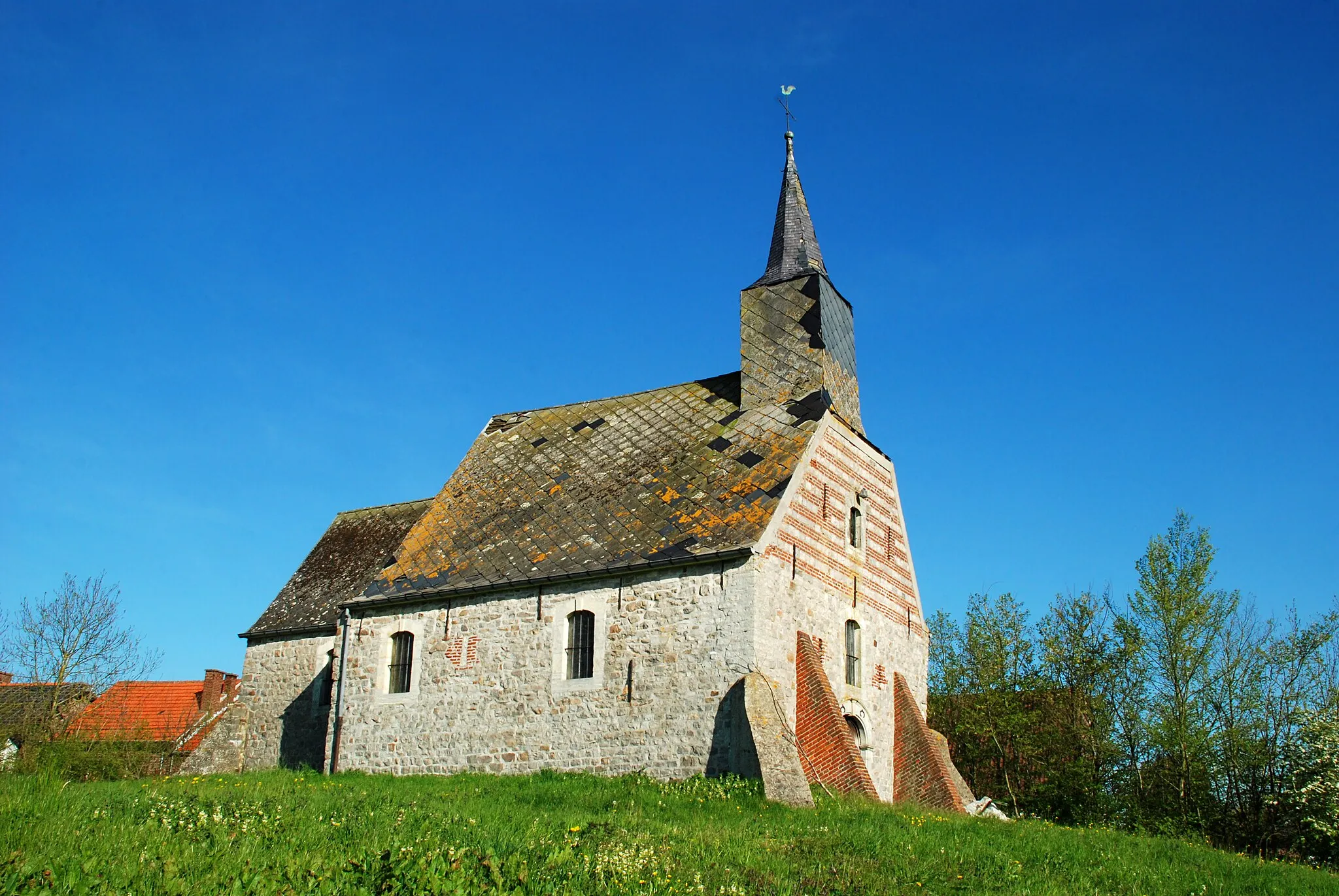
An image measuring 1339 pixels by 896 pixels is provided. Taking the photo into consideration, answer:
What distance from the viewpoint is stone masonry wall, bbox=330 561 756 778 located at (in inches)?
686

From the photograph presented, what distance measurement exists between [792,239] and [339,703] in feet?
47.7

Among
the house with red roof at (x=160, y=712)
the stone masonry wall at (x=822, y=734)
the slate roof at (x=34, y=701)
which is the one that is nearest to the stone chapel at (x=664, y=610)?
the stone masonry wall at (x=822, y=734)

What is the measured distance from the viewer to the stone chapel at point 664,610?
57.7 feet

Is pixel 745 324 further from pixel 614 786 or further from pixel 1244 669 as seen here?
pixel 1244 669

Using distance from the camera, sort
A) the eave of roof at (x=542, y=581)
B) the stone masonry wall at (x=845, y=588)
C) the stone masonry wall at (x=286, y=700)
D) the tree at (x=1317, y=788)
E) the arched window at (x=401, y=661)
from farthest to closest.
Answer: the stone masonry wall at (x=286, y=700)
the tree at (x=1317, y=788)
the arched window at (x=401, y=661)
the stone masonry wall at (x=845, y=588)
the eave of roof at (x=542, y=581)

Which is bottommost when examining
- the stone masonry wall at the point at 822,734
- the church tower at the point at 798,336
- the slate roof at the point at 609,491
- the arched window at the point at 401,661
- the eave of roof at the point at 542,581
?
the stone masonry wall at the point at 822,734

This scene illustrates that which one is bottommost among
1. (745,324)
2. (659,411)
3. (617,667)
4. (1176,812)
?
(1176,812)

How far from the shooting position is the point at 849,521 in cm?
2103

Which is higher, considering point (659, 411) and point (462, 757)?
point (659, 411)

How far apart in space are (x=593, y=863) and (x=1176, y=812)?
20.0 metres

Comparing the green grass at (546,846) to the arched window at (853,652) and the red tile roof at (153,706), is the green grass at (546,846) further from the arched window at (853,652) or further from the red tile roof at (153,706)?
the red tile roof at (153,706)

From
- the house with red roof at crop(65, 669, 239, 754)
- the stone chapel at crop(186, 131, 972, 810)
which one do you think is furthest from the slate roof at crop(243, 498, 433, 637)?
the house with red roof at crop(65, 669, 239, 754)

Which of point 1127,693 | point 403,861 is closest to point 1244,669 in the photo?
point 1127,693

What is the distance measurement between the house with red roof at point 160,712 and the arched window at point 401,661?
7.44m
